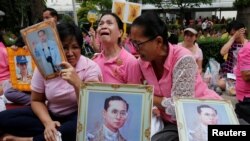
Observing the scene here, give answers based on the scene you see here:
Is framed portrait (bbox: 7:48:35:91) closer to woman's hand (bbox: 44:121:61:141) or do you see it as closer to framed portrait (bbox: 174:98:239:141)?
woman's hand (bbox: 44:121:61:141)

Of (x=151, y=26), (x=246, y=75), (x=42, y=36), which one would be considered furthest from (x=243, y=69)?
(x=42, y=36)

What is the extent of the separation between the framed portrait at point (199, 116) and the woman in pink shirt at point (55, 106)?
0.71 meters

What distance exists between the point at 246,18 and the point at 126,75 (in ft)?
46.3

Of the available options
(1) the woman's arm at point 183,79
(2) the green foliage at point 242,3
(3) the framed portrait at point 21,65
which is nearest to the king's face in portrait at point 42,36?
(1) the woman's arm at point 183,79

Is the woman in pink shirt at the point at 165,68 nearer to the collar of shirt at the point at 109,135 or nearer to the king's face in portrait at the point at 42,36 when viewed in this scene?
the collar of shirt at the point at 109,135

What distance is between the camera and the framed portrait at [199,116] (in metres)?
2.08

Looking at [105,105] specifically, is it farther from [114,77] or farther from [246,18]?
[246,18]

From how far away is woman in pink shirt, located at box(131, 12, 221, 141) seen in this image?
93.0 inches

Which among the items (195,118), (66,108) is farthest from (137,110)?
(66,108)

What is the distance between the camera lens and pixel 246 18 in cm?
1591

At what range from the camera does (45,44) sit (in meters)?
2.31

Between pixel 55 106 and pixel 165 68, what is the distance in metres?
0.81

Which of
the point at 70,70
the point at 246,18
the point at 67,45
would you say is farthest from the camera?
the point at 246,18

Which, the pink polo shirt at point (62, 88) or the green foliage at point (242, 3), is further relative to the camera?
the green foliage at point (242, 3)
